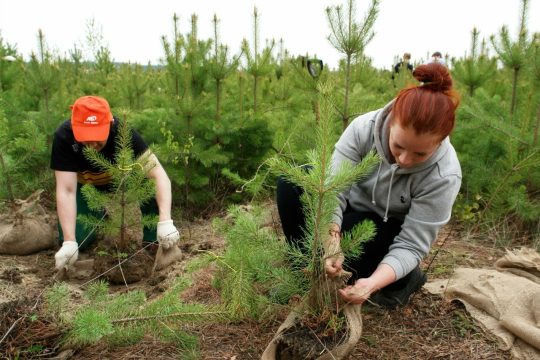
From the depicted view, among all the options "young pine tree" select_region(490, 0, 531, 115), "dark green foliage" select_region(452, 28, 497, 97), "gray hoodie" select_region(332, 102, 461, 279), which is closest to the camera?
→ "gray hoodie" select_region(332, 102, 461, 279)

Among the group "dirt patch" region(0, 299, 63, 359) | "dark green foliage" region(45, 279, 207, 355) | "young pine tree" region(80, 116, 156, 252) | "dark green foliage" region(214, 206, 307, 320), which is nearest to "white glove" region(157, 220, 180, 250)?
"young pine tree" region(80, 116, 156, 252)

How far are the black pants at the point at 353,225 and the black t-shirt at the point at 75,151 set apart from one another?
49.4 inches

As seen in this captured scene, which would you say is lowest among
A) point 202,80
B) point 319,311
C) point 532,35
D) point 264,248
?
point 319,311

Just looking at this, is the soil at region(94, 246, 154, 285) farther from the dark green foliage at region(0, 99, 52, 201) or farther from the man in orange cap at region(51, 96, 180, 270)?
the dark green foliage at region(0, 99, 52, 201)

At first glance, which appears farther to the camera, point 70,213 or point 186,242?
point 186,242

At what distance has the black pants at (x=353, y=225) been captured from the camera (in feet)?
7.75

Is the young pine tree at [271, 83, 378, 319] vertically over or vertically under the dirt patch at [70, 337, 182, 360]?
over

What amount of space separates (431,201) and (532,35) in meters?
2.55

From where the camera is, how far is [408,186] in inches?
88.0

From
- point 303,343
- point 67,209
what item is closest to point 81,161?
point 67,209

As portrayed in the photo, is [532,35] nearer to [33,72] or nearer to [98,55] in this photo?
[33,72]

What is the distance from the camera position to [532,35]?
3.83m

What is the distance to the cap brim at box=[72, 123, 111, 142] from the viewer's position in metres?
2.86

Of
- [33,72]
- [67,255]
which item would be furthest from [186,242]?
[33,72]
